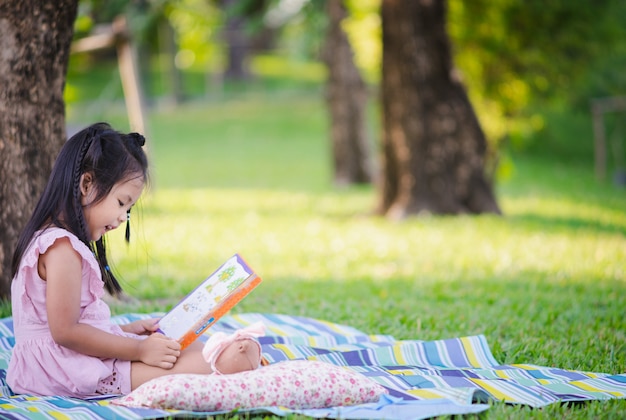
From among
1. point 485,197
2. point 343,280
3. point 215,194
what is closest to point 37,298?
point 343,280

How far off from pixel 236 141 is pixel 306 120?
4.51 meters

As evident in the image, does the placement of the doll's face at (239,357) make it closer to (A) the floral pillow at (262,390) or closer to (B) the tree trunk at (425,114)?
(A) the floral pillow at (262,390)

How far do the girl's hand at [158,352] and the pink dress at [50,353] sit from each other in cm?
9

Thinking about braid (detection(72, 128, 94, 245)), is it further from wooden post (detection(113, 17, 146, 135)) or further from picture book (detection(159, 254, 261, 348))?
wooden post (detection(113, 17, 146, 135))

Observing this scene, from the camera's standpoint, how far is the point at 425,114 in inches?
342

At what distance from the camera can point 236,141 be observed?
2180cm

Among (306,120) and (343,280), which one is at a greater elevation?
(306,120)

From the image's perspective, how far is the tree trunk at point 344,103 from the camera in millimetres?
13250

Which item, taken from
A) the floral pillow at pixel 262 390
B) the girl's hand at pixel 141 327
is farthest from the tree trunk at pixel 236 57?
the floral pillow at pixel 262 390

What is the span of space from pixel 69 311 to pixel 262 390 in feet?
2.59

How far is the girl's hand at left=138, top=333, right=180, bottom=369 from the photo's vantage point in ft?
10.2

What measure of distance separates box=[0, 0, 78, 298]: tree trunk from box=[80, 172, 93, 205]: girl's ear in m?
1.57

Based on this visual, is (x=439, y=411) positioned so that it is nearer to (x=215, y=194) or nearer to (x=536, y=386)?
(x=536, y=386)

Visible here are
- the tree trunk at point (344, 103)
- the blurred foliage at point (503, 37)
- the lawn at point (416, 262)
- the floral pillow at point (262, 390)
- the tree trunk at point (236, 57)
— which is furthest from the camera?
the tree trunk at point (236, 57)
